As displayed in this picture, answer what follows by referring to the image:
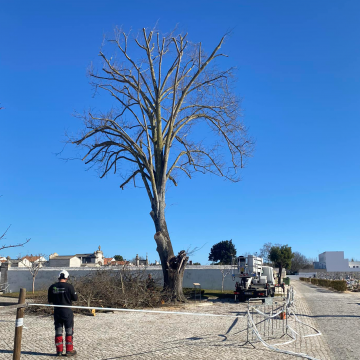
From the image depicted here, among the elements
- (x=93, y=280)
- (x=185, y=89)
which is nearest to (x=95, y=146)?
(x=185, y=89)

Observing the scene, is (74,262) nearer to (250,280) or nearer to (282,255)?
(282,255)

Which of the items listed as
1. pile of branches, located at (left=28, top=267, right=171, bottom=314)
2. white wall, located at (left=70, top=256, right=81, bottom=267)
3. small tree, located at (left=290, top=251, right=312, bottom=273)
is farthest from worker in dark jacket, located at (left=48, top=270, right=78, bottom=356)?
small tree, located at (left=290, top=251, right=312, bottom=273)

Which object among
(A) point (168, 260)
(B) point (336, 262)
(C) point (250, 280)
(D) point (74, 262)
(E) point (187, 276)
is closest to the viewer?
(A) point (168, 260)

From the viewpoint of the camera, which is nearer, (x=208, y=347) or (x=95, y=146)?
(x=208, y=347)

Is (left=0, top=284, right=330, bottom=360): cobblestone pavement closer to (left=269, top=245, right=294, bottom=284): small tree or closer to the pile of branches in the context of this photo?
the pile of branches

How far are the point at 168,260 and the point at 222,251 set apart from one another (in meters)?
69.4

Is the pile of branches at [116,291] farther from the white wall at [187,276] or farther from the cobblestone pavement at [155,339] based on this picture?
the white wall at [187,276]

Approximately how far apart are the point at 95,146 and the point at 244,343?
15893 mm

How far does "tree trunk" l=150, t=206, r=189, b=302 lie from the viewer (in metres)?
20.4

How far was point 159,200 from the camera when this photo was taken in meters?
21.8

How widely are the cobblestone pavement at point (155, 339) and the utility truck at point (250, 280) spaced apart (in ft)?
27.0

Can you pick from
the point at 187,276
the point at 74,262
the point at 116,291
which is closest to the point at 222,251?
the point at 74,262

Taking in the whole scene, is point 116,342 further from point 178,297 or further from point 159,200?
point 159,200

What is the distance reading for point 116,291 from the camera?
17016mm
